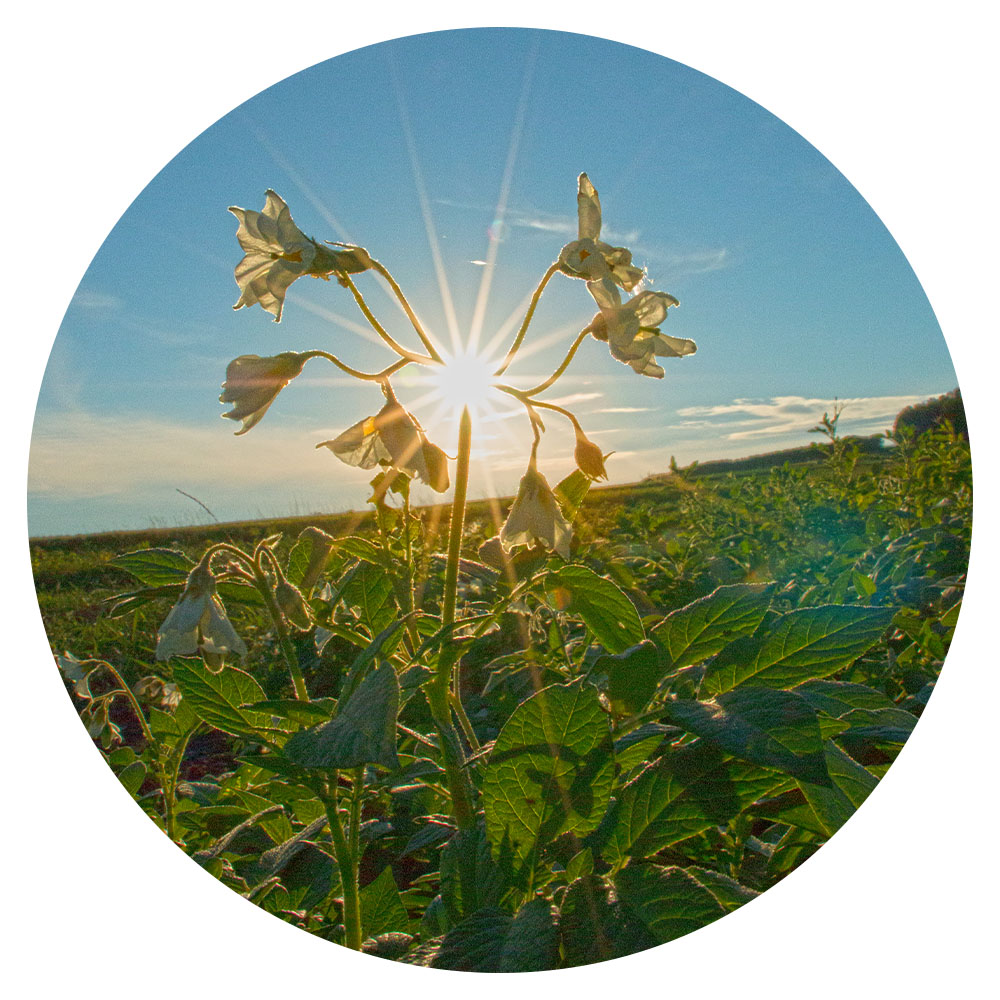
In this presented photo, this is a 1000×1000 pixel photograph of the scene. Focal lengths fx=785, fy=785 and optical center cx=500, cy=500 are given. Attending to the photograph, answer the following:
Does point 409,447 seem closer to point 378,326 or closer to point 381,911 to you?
point 378,326

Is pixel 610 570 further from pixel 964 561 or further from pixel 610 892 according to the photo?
pixel 964 561

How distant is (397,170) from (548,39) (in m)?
0.26

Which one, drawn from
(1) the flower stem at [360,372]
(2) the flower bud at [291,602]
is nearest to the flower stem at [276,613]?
(2) the flower bud at [291,602]

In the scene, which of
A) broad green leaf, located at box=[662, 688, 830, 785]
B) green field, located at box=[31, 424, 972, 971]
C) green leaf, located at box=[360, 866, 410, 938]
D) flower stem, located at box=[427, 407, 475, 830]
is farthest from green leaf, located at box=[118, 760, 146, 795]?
broad green leaf, located at box=[662, 688, 830, 785]

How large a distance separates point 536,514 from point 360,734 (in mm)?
278

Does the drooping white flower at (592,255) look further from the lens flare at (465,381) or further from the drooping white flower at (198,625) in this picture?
the drooping white flower at (198,625)

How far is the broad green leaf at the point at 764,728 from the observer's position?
60 cm

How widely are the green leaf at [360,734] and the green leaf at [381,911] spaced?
1.11ft

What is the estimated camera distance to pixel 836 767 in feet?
2.26

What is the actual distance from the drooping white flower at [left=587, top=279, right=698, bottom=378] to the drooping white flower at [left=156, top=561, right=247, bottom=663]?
0.46 meters

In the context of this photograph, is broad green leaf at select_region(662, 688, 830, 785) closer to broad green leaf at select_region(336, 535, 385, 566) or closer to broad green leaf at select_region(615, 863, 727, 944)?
broad green leaf at select_region(615, 863, 727, 944)

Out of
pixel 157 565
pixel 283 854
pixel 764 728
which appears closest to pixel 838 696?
pixel 764 728

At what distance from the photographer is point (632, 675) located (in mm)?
680

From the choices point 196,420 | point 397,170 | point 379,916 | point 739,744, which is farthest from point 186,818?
point 397,170
